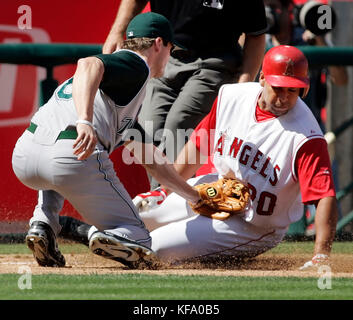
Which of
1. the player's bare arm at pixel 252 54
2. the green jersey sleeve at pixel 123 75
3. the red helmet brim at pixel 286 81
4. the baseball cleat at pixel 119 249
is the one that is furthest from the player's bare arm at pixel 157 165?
the player's bare arm at pixel 252 54

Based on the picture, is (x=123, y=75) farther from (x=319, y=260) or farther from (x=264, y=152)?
(x=319, y=260)

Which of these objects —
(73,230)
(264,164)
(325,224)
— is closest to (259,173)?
(264,164)

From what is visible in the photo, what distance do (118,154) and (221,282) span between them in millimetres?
3028

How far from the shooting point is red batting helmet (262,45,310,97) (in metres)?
5.39

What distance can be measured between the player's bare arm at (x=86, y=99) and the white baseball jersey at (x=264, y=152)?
1117 millimetres

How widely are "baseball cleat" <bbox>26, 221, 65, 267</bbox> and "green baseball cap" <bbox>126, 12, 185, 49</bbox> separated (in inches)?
47.2

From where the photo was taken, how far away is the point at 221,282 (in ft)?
15.3

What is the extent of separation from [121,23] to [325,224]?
7.16 feet

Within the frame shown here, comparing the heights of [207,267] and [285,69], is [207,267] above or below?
below

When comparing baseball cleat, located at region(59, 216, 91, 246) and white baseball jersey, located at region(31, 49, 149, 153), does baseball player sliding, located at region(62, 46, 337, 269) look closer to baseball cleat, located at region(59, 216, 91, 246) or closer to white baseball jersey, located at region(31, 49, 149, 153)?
baseball cleat, located at region(59, 216, 91, 246)

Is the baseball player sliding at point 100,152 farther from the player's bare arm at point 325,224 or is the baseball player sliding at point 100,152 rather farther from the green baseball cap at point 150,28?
the player's bare arm at point 325,224

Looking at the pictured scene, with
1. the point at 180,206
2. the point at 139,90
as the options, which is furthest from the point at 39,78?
the point at 139,90

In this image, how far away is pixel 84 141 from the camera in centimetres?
463

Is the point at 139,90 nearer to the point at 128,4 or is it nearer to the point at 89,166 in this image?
the point at 89,166
